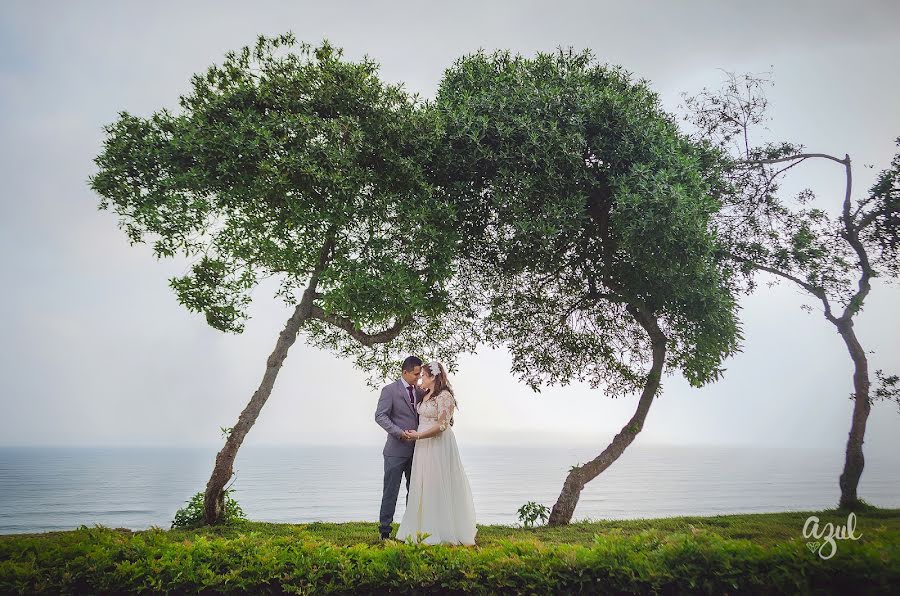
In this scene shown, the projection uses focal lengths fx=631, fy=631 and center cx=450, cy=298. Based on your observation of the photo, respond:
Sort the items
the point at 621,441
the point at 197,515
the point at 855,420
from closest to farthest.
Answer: the point at 197,515, the point at 621,441, the point at 855,420

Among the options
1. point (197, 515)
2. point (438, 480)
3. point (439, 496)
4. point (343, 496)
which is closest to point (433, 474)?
point (438, 480)

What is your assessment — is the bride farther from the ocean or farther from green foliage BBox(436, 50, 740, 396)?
the ocean

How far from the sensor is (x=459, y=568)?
674cm

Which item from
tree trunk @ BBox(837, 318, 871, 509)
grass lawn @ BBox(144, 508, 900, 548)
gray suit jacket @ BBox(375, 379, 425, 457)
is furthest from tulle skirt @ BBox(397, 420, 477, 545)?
tree trunk @ BBox(837, 318, 871, 509)

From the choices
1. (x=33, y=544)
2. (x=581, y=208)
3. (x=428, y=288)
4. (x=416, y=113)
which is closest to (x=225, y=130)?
(x=416, y=113)

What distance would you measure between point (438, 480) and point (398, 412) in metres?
1.41

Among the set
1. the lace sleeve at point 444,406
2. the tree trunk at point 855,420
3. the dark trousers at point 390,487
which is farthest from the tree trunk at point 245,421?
the tree trunk at point 855,420

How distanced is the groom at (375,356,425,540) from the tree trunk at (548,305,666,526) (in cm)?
527

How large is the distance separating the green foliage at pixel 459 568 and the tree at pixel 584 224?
24.4 ft

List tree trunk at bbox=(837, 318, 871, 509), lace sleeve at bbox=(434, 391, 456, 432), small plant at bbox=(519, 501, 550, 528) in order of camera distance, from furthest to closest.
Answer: tree trunk at bbox=(837, 318, 871, 509)
small plant at bbox=(519, 501, 550, 528)
lace sleeve at bbox=(434, 391, 456, 432)

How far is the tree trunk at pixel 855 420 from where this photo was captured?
15922 mm

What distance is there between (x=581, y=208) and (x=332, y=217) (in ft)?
17.1

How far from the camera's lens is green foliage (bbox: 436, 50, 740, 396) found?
522 inches

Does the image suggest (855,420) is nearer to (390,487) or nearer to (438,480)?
(438,480)
